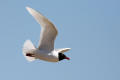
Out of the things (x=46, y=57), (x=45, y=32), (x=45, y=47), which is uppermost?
(x=45, y=32)

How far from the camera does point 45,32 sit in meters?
13.8

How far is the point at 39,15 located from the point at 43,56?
1837mm

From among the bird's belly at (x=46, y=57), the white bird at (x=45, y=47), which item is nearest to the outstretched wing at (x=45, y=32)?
the white bird at (x=45, y=47)

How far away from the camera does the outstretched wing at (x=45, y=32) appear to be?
1301cm

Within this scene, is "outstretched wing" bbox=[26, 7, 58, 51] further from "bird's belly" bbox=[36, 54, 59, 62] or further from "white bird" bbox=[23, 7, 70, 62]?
"bird's belly" bbox=[36, 54, 59, 62]

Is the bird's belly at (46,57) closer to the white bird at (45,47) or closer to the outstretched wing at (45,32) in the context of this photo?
the white bird at (45,47)

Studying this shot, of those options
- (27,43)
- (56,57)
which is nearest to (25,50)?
(27,43)

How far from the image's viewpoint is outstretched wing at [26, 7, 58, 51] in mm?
13009

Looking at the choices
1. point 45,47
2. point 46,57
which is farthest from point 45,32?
point 46,57

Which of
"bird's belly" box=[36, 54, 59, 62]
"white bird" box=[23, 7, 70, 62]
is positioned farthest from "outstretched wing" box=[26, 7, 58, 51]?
"bird's belly" box=[36, 54, 59, 62]

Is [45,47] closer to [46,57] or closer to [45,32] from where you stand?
[46,57]

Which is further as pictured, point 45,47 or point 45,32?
point 45,47

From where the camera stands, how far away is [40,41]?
555 inches

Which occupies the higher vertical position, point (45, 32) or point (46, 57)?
point (45, 32)
